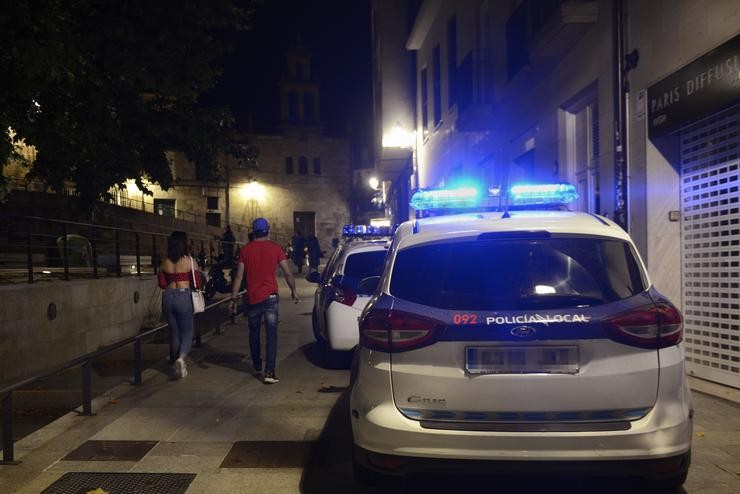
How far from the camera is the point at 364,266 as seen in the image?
8.66 metres

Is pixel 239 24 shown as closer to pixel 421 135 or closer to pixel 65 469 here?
pixel 65 469

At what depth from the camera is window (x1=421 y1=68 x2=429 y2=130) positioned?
79.9 ft

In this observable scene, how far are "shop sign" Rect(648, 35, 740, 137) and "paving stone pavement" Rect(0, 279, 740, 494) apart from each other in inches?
118

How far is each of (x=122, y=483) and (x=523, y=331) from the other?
2.88m

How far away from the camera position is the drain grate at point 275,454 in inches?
181

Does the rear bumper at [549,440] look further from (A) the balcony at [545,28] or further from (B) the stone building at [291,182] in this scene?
(B) the stone building at [291,182]

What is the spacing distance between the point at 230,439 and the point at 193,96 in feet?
21.4

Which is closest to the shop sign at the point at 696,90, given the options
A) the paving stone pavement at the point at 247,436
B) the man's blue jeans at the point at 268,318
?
the paving stone pavement at the point at 247,436

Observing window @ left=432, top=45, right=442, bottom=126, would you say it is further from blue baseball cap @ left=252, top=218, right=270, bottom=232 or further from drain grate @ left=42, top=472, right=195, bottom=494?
drain grate @ left=42, top=472, right=195, bottom=494

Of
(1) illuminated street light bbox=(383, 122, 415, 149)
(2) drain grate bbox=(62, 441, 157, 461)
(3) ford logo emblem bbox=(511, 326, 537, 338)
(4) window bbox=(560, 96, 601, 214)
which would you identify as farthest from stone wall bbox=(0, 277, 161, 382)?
(1) illuminated street light bbox=(383, 122, 415, 149)

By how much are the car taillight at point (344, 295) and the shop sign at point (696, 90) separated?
4.21 m

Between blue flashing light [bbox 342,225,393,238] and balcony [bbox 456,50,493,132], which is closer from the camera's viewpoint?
blue flashing light [bbox 342,225,393,238]

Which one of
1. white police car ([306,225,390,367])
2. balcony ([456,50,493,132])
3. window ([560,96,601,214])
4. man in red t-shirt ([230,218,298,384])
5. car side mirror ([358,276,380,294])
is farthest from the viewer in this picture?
balcony ([456,50,493,132])

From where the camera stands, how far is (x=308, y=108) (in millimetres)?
59594
